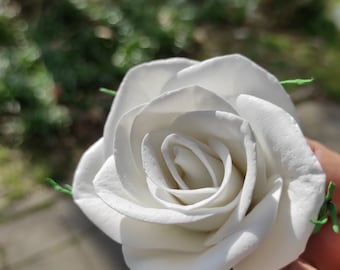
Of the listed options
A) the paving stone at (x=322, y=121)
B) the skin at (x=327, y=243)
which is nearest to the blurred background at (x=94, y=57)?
the paving stone at (x=322, y=121)

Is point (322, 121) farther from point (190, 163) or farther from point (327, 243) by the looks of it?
point (190, 163)

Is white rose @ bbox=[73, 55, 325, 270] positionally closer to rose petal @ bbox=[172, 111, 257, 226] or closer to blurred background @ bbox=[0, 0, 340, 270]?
rose petal @ bbox=[172, 111, 257, 226]

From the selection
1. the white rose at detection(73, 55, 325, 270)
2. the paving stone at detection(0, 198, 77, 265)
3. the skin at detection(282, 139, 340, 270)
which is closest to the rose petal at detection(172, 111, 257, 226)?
the white rose at detection(73, 55, 325, 270)

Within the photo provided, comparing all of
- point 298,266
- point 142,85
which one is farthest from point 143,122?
point 298,266

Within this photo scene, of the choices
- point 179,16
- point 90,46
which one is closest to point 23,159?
point 90,46

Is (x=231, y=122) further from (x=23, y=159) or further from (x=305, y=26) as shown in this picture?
(x=305, y=26)

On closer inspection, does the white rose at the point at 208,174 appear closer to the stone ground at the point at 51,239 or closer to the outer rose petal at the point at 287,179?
the outer rose petal at the point at 287,179
